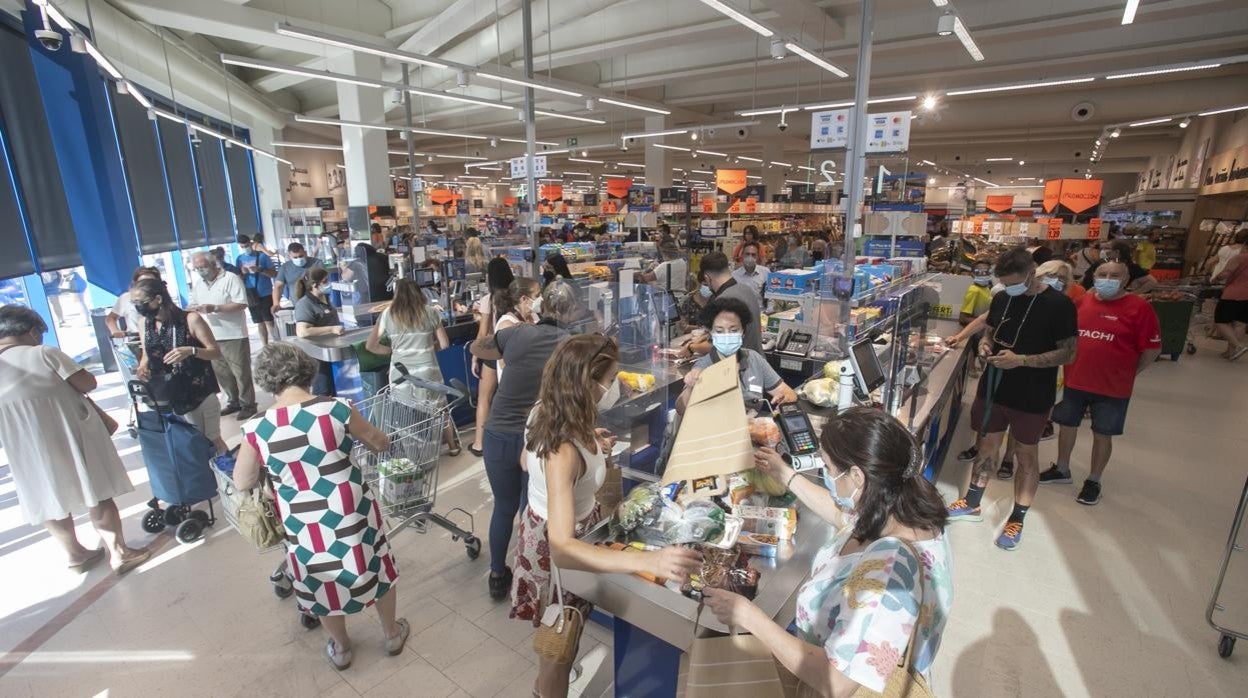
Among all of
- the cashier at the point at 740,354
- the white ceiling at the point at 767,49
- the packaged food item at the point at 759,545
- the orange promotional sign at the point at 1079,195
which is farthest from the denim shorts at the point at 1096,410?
the orange promotional sign at the point at 1079,195

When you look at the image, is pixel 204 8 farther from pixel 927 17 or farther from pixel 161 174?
pixel 927 17

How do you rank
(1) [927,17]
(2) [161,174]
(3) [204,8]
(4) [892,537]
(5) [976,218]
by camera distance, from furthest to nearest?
(5) [976,218]
(2) [161,174]
(1) [927,17]
(3) [204,8]
(4) [892,537]

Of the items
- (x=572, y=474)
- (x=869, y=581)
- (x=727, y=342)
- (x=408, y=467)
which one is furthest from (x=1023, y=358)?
(x=408, y=467)

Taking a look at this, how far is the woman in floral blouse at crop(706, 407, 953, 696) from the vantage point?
1.26 meters

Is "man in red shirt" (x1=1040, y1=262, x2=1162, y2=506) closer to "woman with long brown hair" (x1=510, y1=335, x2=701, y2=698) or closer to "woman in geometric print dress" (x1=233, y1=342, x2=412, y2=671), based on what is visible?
"woman with long brown hair" (x1=510, y1=335, x2=701, y2=698)

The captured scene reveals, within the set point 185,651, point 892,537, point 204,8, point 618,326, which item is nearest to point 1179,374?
point 618,326

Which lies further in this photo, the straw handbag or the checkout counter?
the straw handbag

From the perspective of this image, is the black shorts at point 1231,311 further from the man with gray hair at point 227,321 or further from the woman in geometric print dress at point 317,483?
the man with gray hair at point 227,321

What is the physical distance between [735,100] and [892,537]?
17433 mm

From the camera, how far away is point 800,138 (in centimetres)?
2081

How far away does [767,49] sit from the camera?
1141cm

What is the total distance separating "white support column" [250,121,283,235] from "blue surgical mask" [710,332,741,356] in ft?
59.9

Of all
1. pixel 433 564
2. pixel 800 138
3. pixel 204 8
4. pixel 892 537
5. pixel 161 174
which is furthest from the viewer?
pixel 800 138

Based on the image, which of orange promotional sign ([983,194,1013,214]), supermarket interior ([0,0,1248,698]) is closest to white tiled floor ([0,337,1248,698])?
supermarket interior ([0,0,1248,698])
